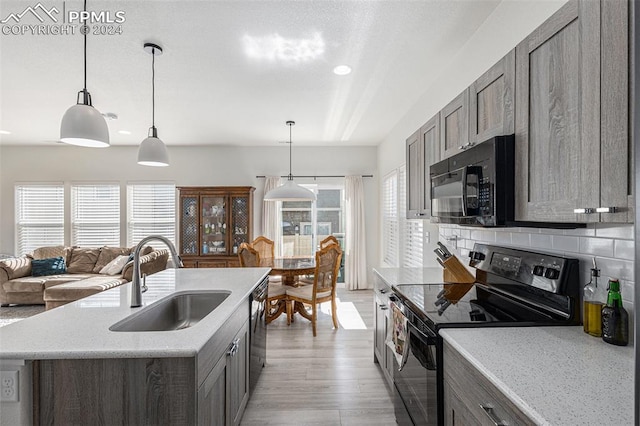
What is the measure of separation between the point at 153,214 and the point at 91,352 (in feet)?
17.5

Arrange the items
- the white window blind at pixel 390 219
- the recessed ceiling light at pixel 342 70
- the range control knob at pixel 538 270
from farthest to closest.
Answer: the white window blind at pixel 390 219
the recessed ceiling light at pixel 342 70
the range control knob at pixel 538 270

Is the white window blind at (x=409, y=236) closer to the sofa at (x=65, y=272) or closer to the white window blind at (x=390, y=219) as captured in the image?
the white window blind at (x=390, y=219)

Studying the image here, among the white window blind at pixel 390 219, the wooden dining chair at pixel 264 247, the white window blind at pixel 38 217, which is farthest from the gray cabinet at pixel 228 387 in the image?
the white window blind at pixel 38 217

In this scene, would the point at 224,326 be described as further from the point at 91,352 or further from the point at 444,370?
the point at 444,370

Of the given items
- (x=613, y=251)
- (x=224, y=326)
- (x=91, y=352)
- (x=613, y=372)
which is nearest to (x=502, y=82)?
(x=613, y=251)

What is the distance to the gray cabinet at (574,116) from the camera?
90 cm

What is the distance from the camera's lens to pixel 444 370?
1.33 m

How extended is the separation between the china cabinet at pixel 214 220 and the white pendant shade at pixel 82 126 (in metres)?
3.64

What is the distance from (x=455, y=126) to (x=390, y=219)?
3.36 meters

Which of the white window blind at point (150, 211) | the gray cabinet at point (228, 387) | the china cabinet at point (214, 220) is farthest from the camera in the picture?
the white window blind at point (150, 211)

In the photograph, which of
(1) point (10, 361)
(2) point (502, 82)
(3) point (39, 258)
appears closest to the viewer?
(1) point (10, 361)

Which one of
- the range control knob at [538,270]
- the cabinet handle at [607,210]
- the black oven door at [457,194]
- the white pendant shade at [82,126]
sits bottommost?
the range control knob at [538,270]

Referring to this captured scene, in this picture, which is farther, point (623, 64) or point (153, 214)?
point (153, 214)

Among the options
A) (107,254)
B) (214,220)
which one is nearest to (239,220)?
(214,220)
